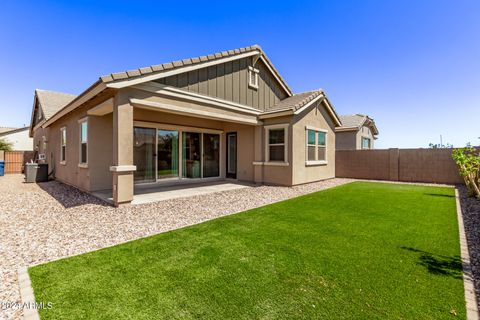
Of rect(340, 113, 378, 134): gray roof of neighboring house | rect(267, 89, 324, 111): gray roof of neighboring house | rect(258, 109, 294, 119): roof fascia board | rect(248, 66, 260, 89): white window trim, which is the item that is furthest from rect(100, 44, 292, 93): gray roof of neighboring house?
rect(340, 113, 378, 134): gray roof of neighboring house

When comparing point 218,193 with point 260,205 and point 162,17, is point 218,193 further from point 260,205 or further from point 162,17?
point 162,17

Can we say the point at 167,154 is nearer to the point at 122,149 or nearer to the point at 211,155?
the point at 211,155

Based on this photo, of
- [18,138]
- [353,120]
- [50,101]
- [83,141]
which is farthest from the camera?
[18,138]

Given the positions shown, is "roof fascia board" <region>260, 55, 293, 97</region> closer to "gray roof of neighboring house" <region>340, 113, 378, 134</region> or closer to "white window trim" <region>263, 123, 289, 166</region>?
"white window trim" <region>263, 123, 289, 166</region>

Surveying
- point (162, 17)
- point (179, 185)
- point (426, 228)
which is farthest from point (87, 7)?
point (426, 228)

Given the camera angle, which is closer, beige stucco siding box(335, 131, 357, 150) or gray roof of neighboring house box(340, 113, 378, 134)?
beige stucco siding box(335, 131, 357, 150)

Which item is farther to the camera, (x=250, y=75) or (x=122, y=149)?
(x=250, y=75)

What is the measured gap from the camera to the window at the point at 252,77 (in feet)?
36.6

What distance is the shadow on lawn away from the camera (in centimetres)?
306

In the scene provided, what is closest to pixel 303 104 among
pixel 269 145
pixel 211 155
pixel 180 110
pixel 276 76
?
pixel 269 145

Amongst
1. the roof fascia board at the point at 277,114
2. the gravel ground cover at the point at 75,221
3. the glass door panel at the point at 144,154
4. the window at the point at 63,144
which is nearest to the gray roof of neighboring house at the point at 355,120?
the roof fascia board at the point at 277,114

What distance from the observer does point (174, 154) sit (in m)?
10.7

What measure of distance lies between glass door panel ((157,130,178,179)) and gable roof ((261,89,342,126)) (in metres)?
4.69

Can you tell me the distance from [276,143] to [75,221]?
27.7ft
